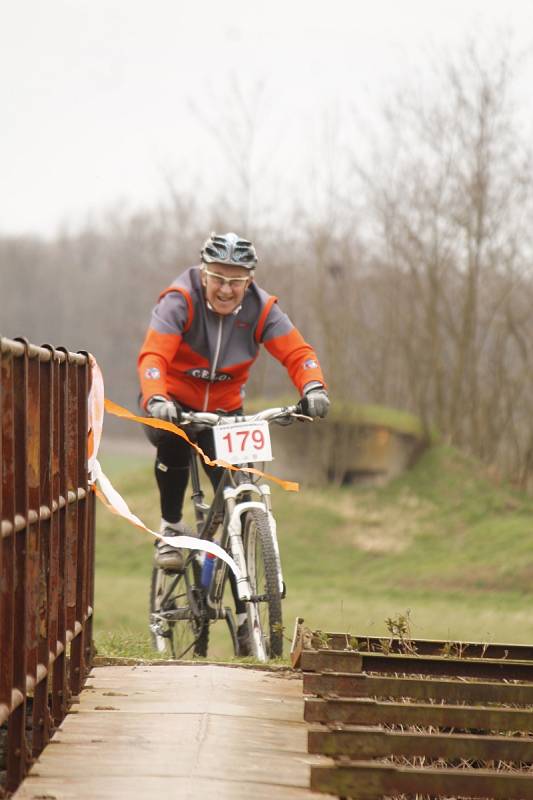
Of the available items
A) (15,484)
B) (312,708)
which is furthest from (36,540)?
(312,708)

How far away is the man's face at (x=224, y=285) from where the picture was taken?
284 inches

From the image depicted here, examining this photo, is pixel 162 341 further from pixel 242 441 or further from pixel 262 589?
pixel 262 589

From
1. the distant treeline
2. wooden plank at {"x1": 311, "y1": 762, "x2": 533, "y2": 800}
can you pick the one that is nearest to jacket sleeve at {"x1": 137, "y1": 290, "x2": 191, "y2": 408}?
wooden plank at {"x1": 311, "y1": 762, "x2": 533, "y2": 800}

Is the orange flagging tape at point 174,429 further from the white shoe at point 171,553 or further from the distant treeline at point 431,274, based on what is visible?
the distant treeline at point 431,274

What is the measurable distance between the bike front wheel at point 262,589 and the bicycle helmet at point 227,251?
4.09 ft

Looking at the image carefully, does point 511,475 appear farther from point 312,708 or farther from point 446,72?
point 312,708

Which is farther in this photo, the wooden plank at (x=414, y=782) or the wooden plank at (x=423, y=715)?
the wooden plank at (x=423, y=715)

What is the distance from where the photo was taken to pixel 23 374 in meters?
3.92

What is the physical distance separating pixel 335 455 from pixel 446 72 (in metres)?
6.16

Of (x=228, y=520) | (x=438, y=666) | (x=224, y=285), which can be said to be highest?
(x=224, y=285)

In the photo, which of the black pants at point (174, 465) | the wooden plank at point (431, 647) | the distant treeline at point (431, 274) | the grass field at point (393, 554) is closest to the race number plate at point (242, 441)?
the black pants at point (174, 465)

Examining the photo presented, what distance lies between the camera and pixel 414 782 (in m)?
3.83

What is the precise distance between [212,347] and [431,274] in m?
15.3

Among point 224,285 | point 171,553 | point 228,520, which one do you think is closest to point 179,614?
point 171,553
